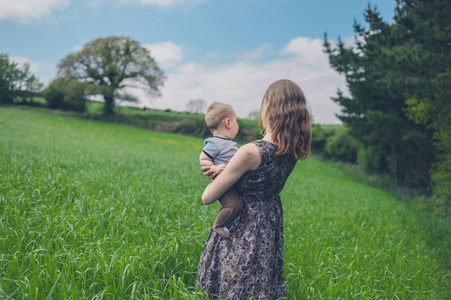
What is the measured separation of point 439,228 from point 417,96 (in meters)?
4.75

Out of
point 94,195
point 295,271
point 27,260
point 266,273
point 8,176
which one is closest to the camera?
point 266,273

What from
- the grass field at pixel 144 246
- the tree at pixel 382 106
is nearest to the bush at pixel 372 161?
the tree at pixel 382 106

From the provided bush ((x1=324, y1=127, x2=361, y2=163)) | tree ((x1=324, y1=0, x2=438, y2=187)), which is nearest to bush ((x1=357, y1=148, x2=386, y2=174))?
tree ((x1=324, y1=0, x2=438, y2=187))

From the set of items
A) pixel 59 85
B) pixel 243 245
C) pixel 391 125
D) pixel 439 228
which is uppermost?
pixel 59 85

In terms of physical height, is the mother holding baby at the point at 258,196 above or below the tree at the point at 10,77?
below

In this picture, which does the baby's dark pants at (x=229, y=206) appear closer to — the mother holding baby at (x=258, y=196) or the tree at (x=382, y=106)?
the mother holding baby at (x=258, y=196)

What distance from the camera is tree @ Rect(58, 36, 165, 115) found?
117 feet

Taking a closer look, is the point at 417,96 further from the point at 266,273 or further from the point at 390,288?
the point at 266,273

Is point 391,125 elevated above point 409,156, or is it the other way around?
point 391,125

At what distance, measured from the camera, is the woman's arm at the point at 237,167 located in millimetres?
1841

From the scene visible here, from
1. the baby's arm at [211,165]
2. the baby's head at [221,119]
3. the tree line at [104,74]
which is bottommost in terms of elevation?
the baby's arm at [211,165]

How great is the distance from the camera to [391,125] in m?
13.9

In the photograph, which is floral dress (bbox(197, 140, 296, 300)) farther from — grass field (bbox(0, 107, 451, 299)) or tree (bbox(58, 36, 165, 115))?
tree (bbox(58, 36, 165, 115))

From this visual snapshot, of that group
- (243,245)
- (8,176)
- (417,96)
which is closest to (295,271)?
(243,245)
